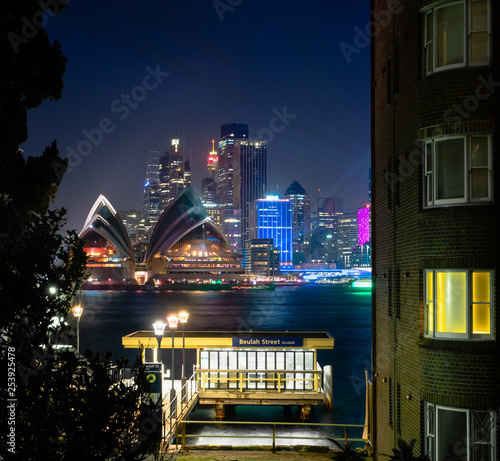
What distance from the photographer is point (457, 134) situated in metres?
8.96

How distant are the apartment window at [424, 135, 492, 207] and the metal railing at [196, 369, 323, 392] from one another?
59.6ft

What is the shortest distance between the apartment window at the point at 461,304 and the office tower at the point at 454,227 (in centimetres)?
2

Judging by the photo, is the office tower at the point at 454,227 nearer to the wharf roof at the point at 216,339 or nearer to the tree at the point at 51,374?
the tree at the point at 51,374

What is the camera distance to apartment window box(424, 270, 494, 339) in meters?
8.86

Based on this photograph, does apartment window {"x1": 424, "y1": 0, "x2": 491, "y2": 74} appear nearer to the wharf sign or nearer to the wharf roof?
the wharf sign

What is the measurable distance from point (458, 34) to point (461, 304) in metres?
4.12

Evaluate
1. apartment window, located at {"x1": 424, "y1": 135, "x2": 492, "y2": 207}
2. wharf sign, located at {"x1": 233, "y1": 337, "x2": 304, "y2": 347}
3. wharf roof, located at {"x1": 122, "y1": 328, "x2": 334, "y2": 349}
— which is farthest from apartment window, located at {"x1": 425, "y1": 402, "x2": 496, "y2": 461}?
wharf roof, located at {"x1": 122, "y1": 328, "x2": 334, "y2": 349}

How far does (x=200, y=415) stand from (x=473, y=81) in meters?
28.1

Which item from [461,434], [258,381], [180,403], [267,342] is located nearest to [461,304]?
[461,434]

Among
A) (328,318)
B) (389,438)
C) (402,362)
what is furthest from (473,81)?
(328,318)

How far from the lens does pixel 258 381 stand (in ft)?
87.2

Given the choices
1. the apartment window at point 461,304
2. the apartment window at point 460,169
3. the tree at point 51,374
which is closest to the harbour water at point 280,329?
the tree at point 51,374

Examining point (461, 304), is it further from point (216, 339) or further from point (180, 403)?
point (216, 339)

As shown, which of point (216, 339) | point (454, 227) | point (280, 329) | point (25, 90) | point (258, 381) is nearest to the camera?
point (25, 90)
